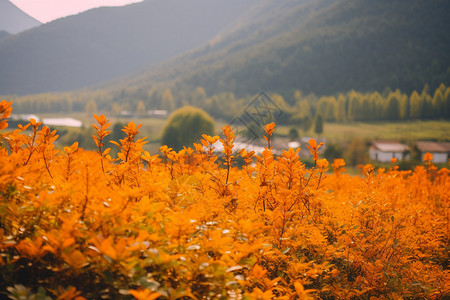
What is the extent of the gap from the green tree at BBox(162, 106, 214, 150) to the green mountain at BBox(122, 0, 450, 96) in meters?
68.7

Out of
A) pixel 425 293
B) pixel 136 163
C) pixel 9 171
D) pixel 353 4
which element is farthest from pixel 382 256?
pixel 353 4

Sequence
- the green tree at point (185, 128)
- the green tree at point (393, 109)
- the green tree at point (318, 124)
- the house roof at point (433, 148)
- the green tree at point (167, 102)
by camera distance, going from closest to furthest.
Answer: the green tree at point (185, 128), the house roof at point (433, 148), the green tree at point (318, 124), the green tree at point (393, 109), the green tree at point (167, 102)

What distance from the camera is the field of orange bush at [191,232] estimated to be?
119 centimetres

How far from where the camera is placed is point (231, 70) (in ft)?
389

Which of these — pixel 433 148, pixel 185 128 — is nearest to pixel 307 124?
pixel 433 148

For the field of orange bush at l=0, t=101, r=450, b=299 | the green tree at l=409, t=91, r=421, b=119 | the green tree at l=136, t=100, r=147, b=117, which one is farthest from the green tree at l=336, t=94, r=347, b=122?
the field of orange bush at l=0, t=101, r=450, b=299

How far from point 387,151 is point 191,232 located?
57956 millimetres

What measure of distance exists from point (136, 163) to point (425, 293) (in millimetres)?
2357

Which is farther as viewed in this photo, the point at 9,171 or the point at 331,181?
the point at 331,181

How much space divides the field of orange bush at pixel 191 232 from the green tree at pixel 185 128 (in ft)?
137

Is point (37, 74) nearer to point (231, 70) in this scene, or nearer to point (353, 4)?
point (231, 70)

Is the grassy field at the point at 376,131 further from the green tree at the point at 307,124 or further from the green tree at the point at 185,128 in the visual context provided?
the green tree at the point at 185,128

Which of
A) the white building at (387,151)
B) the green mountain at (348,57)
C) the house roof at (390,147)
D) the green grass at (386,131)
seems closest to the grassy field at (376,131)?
the green grass at (386,131)

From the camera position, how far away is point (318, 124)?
81562 mm
